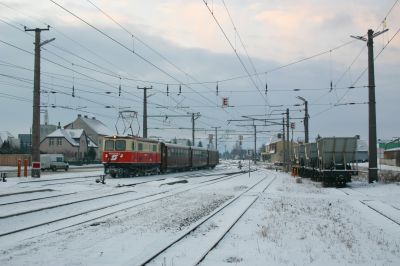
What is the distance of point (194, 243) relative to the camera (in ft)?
34.8

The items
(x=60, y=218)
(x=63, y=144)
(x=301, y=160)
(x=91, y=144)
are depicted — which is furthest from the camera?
(x=91, y=144)

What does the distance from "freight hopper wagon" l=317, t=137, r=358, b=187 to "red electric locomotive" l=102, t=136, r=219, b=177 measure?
14253 millimetres

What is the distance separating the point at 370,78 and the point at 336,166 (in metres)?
6.04

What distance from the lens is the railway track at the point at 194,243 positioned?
8.76m

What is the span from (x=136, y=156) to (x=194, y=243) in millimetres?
28855

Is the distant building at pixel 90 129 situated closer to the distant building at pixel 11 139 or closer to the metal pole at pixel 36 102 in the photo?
the distant building at pixel 11 139

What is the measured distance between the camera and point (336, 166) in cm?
3247

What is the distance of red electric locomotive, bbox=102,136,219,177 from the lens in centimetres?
3806

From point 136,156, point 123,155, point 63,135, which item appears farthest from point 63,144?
point 123,155

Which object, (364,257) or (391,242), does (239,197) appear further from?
(364,257)

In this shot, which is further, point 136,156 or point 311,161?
point 311,161

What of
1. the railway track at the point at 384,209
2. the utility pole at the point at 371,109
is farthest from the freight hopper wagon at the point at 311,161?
the railway track at the point at 384,209

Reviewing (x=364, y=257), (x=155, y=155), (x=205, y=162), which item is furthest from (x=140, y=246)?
(x=205, y=162)

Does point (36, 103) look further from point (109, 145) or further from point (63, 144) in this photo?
Answer: point (63, 144)
